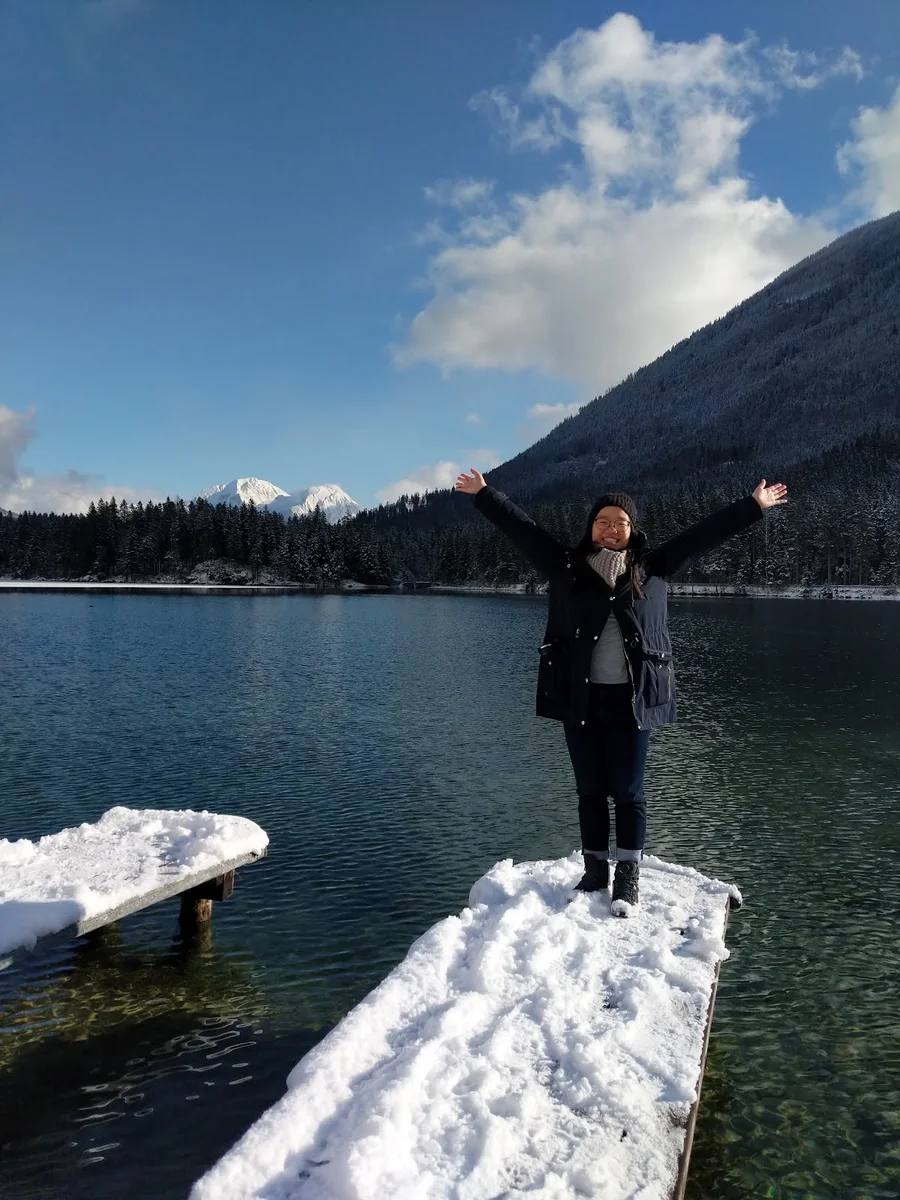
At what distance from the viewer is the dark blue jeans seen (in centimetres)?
756

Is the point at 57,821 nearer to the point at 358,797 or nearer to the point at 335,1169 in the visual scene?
the point at 358,797

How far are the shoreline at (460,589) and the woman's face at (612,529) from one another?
4119 inches

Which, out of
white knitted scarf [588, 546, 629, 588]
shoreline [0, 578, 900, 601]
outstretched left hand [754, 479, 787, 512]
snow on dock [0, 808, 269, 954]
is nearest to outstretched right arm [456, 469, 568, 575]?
white knitted scarf [588, 546, 629, 588]

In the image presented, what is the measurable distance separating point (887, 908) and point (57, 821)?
50.6 feet

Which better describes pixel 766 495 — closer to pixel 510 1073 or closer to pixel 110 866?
pixel 510 1073

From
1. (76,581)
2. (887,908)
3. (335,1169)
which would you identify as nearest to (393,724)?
(887,908)

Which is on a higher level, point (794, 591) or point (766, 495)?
point (794, 591)

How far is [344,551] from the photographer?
624 feet

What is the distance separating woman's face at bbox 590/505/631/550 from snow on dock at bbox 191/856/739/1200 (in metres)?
3.71

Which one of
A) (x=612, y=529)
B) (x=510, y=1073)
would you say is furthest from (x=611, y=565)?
(x=510, y=1073)

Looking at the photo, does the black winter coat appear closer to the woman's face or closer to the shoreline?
the woman's face

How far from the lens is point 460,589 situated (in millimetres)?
192500

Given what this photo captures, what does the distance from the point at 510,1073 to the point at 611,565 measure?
4.40 metres

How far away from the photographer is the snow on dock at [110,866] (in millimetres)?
8344
